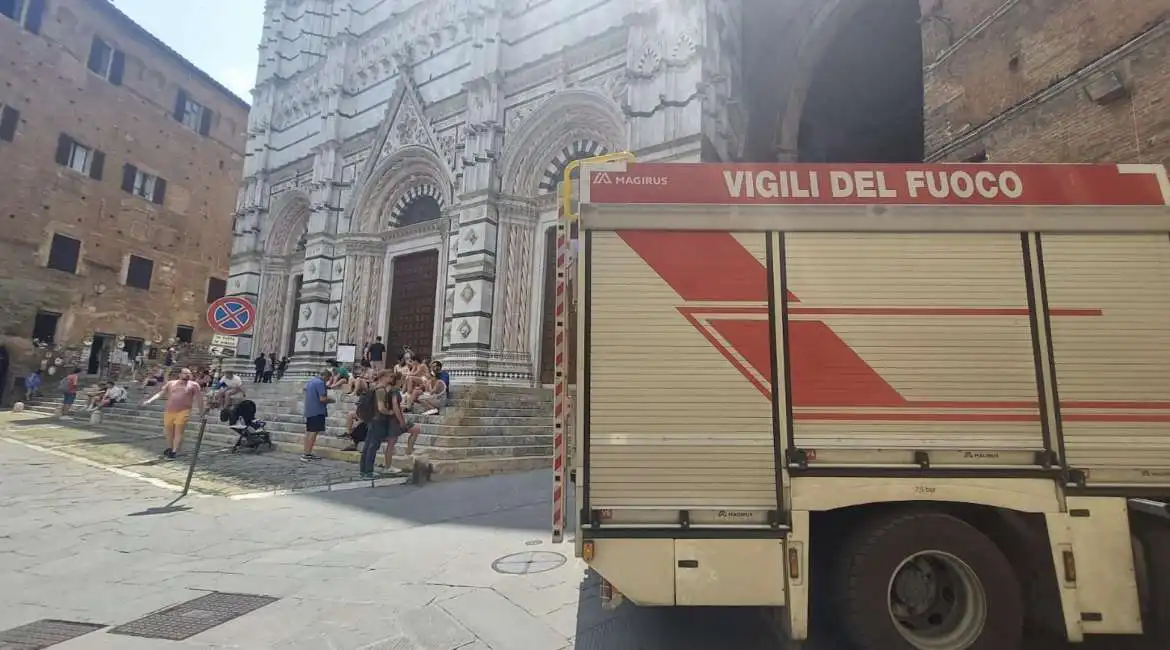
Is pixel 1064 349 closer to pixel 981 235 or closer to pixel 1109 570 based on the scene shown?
pixel 981 235

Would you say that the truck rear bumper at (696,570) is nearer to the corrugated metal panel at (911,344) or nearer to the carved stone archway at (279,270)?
the corrugated metal panel at (911,344)

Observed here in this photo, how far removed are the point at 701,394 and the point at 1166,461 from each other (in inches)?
99.5

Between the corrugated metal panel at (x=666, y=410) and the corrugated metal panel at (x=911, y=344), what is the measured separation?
0.98 feet

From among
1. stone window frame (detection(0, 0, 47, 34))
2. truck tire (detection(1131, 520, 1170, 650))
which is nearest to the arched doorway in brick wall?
truck tire (detection(1131, 520, 1170, 650))

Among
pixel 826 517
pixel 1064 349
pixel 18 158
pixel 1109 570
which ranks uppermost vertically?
pixel 18 158

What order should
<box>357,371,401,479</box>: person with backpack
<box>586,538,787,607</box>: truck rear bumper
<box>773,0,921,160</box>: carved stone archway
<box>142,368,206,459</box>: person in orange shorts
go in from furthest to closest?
<box>773,0,921,160</box>: carved stone archway → <box>142,368,206,459</box>: person in orange shorts → <box>357,371,401,479</box>: person with backpack → <box>586,538,787,607</box>: truck rear bumper

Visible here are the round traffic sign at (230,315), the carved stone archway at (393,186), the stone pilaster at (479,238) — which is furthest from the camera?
the carved stone archway at (393,186)

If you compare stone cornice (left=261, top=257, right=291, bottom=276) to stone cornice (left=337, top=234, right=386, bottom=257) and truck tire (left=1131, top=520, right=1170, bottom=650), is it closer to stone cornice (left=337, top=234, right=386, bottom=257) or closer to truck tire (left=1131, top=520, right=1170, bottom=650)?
stone cornice (left=337, top=234, right=386, bottom=257)

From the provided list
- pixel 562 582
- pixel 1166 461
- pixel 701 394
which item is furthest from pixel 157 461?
pixel 1166 461

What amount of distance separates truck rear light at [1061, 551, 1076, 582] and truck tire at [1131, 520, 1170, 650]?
39 cm

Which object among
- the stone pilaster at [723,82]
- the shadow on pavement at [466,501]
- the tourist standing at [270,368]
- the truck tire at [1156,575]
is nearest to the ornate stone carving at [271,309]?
the tourist standing at [270,368]

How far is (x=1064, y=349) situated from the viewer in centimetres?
316

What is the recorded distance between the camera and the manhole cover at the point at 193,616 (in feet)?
10.6

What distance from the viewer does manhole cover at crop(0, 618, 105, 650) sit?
3085 millimetres
